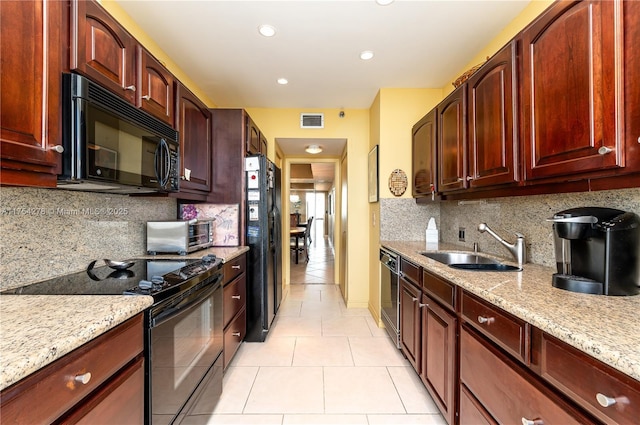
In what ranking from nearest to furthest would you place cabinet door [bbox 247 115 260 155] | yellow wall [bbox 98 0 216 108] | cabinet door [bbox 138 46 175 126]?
cabinet door [bbox 138 46 175 126] < yellow wall [bbox 98 0 216 108] < cabinet door [bbox 247 115 260 155]

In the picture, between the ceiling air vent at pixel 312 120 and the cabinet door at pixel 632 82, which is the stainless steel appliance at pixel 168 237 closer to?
the ceiling air vent at pixel 312 120

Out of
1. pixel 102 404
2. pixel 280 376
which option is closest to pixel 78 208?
pixel 102 404

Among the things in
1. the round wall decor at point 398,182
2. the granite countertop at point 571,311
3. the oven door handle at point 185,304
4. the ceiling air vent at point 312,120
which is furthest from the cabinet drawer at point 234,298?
the ceiling air vent at point 312,120

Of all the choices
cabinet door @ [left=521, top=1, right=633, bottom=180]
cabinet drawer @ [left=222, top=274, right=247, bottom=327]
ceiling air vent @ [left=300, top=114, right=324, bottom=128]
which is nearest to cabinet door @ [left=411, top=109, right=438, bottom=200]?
cabinet door @ [left=521, top=1, right=633, bottom=180]

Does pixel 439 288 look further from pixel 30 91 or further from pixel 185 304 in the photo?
pixel 30 91

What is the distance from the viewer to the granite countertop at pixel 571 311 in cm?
68

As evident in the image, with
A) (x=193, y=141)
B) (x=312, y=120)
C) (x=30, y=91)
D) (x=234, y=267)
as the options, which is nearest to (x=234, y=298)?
(x=234, y=267)

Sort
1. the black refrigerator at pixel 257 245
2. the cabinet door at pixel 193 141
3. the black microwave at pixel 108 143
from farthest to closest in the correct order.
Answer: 1. the black refrigerator at pixel 257 245
2. the cabinet door at pixel 193 141
3. the black microwave at pixel 108 143

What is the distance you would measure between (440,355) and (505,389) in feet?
1.96

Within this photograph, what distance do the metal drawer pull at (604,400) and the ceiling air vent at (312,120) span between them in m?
3.58

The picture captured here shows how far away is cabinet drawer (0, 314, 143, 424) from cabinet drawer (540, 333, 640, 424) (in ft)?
4.52

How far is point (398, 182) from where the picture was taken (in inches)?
125

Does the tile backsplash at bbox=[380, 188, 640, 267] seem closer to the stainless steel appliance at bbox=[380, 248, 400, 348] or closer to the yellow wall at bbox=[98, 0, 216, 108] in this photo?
the stainless steel appliance at bbox=[380, 248, 400, 348]

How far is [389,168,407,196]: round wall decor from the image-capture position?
317 centimetres
